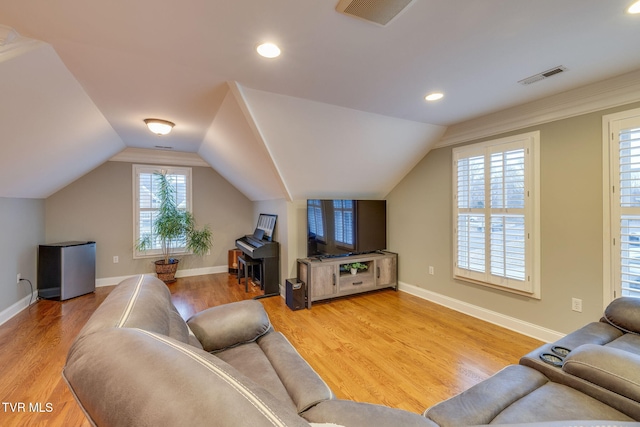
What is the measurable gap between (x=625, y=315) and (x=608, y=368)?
2.78ft

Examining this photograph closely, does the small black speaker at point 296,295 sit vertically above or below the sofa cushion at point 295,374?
below

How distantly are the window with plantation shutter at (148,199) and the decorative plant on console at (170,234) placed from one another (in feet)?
0.13

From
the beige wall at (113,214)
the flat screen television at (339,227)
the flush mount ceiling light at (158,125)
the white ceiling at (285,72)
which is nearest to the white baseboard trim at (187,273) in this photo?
the beige wall at (113,214)

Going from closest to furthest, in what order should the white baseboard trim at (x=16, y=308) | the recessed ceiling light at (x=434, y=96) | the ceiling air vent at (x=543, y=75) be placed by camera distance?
the ceiling air vent at (x=543, y=75) < the recessed ceiling light at (x=434, y=96) < the white baseboard trim at (x=16, y=308)

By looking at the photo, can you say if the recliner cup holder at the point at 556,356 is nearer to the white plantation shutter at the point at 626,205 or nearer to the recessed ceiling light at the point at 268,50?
the white plantation shutter at the point at 626,205

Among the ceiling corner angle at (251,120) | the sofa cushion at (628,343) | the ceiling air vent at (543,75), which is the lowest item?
the sofa cushion at (628,343)

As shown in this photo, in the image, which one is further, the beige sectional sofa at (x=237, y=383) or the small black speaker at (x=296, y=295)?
the small black speaker at (x=296, y=295)

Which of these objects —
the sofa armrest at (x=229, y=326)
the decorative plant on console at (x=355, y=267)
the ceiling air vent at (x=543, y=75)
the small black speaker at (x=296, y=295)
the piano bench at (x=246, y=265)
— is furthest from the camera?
the piano bench at (x=246, y=265)

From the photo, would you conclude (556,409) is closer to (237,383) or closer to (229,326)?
(237,383)

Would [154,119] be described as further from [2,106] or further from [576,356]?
[576,356]

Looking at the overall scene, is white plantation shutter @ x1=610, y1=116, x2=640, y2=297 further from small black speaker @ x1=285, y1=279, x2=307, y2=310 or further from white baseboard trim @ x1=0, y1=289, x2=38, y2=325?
white baseboard trim @ x1=0, y1=289, x2=38, y2=325

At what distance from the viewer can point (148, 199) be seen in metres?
4.96

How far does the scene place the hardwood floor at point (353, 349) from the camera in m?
1.91

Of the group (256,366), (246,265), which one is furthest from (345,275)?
(256,366)
